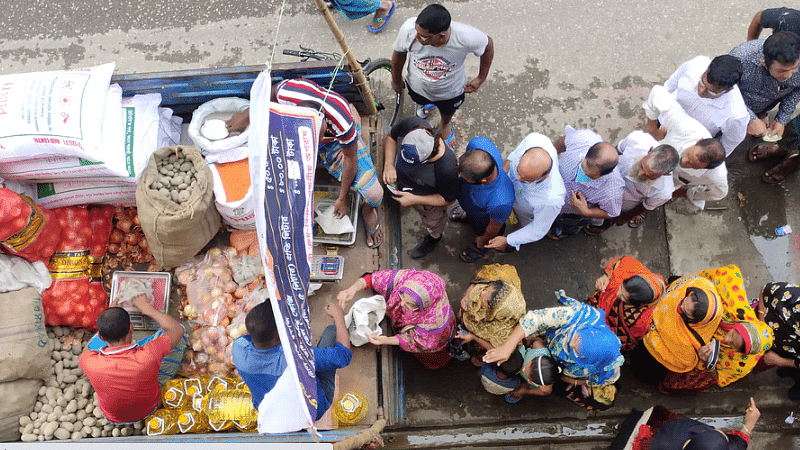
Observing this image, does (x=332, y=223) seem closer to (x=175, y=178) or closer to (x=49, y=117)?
(x=175, y=178)

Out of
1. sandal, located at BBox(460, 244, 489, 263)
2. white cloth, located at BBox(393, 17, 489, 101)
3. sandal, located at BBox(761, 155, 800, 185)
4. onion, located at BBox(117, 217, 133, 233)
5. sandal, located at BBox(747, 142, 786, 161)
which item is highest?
white cloth, located at BBox(393, 17, 489, 101)

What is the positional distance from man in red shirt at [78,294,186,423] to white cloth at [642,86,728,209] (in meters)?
3.61

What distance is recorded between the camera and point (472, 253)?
418 centimetres

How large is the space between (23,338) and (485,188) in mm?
3100

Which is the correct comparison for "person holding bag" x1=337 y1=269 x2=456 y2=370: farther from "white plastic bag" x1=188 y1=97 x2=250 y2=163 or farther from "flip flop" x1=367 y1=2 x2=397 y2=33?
"flip flop" x1=367 y1=2 x2=397 y2=33

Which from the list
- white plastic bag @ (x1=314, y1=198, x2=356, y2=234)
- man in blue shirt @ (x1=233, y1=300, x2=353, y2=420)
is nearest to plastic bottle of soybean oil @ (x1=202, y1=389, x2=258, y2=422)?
man in blue shirt @ (x1=233, y1=300, x2=353, y2=420)

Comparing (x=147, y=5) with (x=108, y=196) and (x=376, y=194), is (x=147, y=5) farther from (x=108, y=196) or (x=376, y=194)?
(x=376, y=194)

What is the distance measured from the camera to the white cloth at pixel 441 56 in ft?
11.4

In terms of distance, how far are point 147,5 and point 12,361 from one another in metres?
3.40

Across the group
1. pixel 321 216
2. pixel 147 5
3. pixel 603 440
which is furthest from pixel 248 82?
pixel 603 440

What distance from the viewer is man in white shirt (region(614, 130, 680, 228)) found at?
125 inches

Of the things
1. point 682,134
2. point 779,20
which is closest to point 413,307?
point 682,134

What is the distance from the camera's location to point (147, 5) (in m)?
4.89

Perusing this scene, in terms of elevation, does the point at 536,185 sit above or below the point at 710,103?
below
